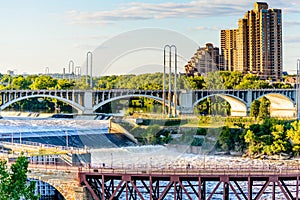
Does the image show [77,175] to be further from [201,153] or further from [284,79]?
[284,79]

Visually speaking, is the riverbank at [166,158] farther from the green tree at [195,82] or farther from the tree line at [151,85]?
the green tree at [195,82]

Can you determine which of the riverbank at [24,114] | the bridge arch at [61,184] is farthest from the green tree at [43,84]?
the bridge arch at [61,184]

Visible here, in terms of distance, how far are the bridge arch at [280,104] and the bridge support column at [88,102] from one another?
2559 cm

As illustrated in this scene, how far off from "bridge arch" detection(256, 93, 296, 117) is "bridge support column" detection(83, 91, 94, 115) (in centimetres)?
2559

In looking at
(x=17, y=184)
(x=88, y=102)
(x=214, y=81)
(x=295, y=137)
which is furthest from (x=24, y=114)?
(x=17, y=184)

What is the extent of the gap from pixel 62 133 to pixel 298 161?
2127cm

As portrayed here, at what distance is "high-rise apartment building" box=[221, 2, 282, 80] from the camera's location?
15300cm

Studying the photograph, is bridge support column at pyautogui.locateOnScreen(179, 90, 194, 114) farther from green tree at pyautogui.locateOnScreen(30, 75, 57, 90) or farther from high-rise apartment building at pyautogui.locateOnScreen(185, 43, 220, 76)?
green tree at pyautogui.locateOnScreen(30, 75, 57, 90)

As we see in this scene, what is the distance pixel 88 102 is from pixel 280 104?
33458mm

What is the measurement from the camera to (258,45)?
158m

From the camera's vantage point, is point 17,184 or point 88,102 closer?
point 17,184

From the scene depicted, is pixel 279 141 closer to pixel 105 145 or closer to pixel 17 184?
pixel 105 145

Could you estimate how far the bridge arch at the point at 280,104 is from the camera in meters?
110

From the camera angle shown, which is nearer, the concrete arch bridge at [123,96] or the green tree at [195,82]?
the concrete arch bridge at [123,96]
